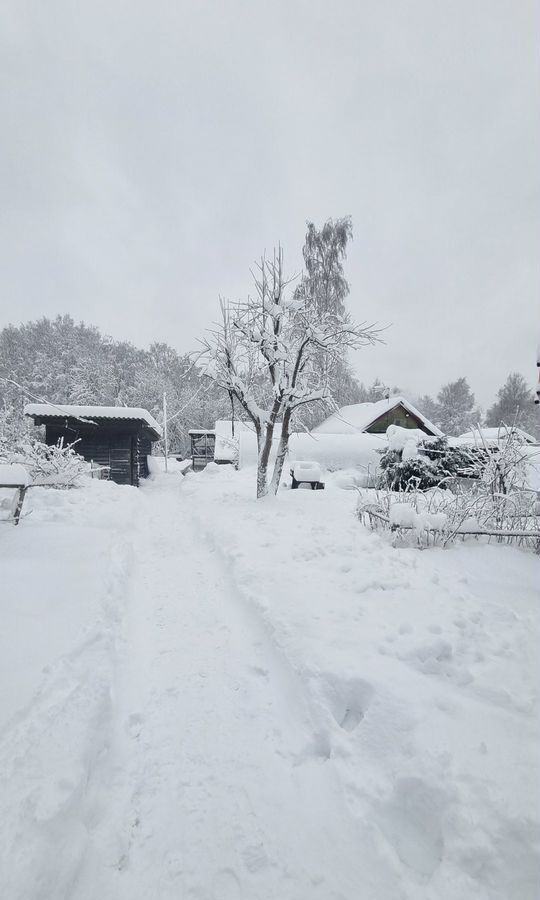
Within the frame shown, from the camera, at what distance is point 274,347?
10.8 meters

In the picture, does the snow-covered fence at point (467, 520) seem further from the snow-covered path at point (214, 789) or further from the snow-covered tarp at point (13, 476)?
the snow-covered tarp at point (13, 476)

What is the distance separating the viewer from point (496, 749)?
2.11 meters

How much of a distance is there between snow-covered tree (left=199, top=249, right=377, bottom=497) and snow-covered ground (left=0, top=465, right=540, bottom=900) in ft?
22.4

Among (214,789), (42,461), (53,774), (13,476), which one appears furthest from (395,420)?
(53,774)

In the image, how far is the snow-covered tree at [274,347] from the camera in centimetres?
1077

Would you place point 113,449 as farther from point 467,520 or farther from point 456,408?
point 456,408

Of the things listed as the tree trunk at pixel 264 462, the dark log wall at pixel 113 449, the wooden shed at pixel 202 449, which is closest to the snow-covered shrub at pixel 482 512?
the tree trunk at pixel 264 462

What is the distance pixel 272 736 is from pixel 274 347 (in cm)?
977

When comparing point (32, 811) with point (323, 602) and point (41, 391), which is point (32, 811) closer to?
point (323, 602)

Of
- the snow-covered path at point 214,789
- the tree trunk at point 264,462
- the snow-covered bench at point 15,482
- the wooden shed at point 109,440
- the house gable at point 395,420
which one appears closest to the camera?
the snow-covered path at point 214,789

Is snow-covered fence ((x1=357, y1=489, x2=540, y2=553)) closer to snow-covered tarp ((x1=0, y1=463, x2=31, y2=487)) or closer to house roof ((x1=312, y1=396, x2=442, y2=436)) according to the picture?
snow-covered tarp ((x1=0, y1=463, x2=31, y2=487))

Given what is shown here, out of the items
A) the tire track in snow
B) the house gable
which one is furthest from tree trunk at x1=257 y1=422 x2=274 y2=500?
the house gable

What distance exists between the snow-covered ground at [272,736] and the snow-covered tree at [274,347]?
6842mm

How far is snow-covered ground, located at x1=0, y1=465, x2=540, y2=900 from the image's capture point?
1.66m
